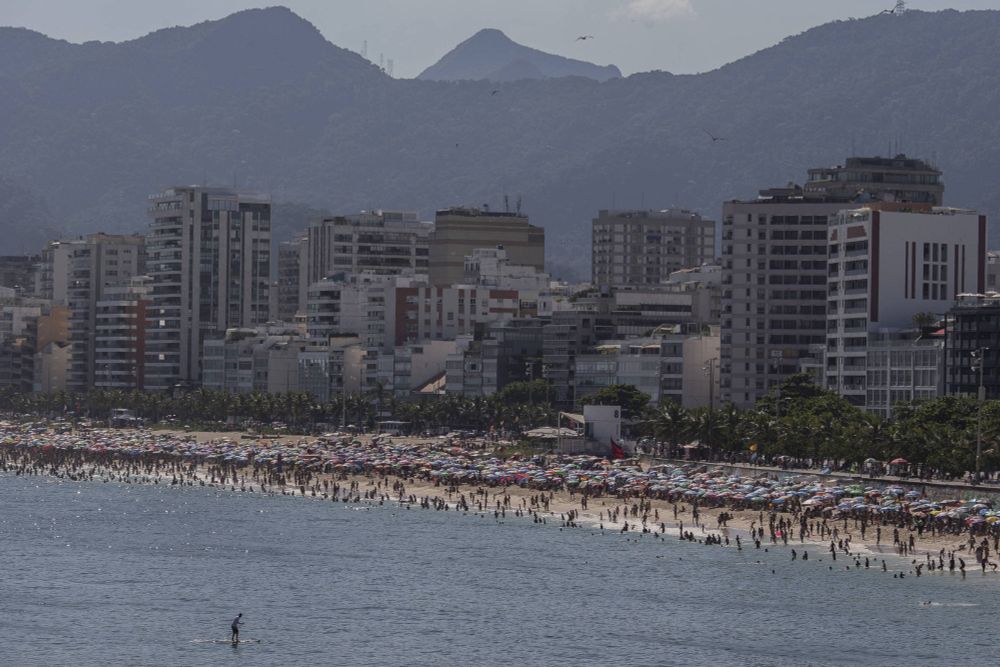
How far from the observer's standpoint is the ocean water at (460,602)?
109312 millimetres

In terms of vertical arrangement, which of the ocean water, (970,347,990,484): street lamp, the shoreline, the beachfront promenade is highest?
(970,347,990,484): street lamp

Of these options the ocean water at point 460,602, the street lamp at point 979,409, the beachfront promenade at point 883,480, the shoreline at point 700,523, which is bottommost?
the ocean water at point 460,602

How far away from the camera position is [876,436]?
169500mm

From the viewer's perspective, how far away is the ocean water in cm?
10931

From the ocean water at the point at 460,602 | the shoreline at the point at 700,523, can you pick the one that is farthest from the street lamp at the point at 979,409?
the ocean water at the point at 460,602

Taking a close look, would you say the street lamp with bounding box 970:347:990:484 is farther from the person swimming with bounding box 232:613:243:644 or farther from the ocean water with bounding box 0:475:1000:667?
the person swimming with bounding box 232:613:243:644

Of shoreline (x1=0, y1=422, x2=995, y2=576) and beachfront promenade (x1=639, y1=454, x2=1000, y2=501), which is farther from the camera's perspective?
beachfront promenade (x1=639, y1=454, x2=1000, y2=501)

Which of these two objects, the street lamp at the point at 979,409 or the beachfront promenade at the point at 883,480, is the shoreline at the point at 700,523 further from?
the street lamp at the point at 979,409

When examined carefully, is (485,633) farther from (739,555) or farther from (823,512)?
(823,512)

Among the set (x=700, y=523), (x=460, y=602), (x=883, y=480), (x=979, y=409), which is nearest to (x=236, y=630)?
(x=460, y=602)

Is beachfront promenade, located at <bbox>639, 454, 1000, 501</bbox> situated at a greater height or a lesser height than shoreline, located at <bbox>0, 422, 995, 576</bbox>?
greater

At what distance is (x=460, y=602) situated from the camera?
12850cm

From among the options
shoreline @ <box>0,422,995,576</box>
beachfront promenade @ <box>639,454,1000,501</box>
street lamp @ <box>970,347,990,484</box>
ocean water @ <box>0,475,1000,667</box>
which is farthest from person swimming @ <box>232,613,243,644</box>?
street lamp @ <box>970,347,990,484</box>

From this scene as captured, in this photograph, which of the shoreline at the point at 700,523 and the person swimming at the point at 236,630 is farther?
the shoreline at the point at 700,523
